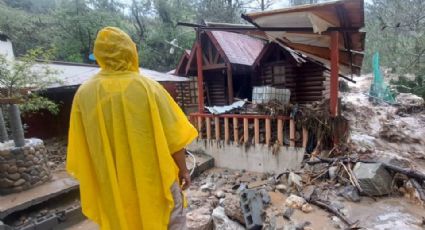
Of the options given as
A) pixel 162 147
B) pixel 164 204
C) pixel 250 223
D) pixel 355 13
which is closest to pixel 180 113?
pixel 162 147

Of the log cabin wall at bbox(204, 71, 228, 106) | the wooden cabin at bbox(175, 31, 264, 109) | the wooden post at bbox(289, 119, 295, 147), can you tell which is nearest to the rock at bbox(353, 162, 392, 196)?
the wooden post at bbox(289, 119, 295, 147)

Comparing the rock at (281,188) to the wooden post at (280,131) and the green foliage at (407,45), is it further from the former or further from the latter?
the green foliage at (407,45)

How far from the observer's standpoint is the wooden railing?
5.20 metres

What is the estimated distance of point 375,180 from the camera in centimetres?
339

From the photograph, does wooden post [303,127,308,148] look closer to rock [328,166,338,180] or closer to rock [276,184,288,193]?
rock [328,166,338,180]

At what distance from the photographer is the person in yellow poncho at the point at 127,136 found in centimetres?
142

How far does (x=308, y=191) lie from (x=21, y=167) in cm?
479

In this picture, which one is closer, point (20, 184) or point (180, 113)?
point (180, 113)

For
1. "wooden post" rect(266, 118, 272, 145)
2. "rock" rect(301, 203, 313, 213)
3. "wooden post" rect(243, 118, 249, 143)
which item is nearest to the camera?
"rock" rect(301, 203, 313, 213)

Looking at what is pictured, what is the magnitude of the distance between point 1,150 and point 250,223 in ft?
14.3

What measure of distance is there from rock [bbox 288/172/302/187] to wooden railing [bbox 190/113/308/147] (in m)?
1.13

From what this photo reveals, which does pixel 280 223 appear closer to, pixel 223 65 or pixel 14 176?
pixel 14 176

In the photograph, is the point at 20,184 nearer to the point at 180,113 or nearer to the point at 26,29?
the point at 180,113

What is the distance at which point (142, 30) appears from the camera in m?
18.1
